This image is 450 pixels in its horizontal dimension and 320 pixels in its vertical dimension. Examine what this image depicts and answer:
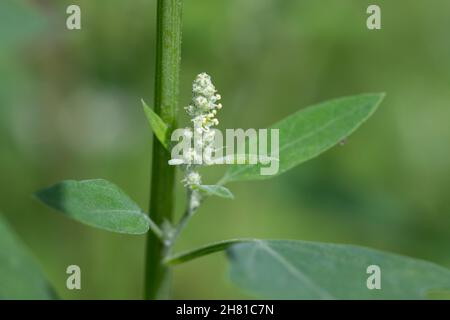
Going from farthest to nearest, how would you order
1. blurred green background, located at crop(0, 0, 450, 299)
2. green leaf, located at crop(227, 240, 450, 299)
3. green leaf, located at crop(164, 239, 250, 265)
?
blurred green background, located at crop(0, 0, 450, 299) → green leaf, located at crop(164, 239, 250, 265) → green leaf, located at crop(227, 240, 450, 299)

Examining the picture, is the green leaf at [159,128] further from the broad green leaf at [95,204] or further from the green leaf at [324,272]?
the green leaf at [324,272]

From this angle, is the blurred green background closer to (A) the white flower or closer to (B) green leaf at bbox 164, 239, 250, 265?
(B) green leaf at bbox 164, 239, 250, 265

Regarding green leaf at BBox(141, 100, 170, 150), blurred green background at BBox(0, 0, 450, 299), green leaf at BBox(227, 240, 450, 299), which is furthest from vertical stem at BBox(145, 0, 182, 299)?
blurred green background at BBox(0, 0, 450, 299)

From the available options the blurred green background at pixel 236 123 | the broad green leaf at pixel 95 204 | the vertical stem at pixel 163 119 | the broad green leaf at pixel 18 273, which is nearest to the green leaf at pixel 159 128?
the vertical stem at pixel 163 119

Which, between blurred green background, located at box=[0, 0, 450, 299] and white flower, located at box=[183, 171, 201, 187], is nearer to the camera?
white flower, located at box=[183, 171, 201, 187]

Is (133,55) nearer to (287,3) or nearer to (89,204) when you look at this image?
(287,3)

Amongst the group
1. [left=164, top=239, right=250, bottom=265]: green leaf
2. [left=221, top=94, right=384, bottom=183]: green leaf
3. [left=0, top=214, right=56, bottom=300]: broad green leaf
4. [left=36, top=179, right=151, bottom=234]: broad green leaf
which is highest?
[left=221, top=94, right=384, bottom=183]: green leaf
